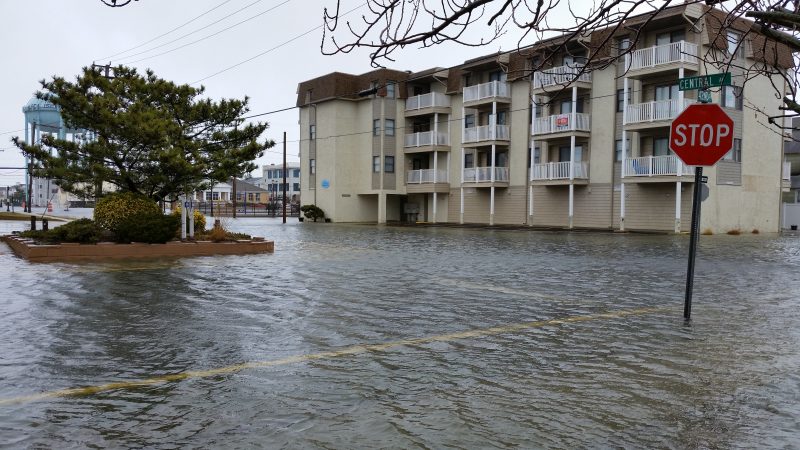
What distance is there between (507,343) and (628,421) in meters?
2.61

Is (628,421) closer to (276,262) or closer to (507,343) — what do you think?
(507,343)

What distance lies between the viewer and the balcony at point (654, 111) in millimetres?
32844

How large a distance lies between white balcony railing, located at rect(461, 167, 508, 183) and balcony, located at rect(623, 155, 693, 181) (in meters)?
10.0

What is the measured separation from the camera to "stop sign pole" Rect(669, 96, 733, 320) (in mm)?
8664

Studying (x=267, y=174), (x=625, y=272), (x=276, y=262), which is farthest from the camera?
(x=267, y=174)

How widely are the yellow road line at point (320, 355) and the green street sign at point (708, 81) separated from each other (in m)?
3.26

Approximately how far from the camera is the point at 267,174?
153m

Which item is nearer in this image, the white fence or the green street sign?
the green street sign

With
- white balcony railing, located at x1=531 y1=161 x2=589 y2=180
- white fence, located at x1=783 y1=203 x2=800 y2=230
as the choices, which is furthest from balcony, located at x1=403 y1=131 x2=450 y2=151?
white fence, located at x1=783 y1=203 x2=800 y2=230

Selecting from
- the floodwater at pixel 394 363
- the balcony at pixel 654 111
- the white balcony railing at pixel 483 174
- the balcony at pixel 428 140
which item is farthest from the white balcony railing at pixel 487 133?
the floodwater at pixel 394 363

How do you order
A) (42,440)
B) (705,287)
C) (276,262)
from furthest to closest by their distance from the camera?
(276,262) → (705,287) → (42,440)

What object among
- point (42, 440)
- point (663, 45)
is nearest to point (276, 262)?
point (42, 440)

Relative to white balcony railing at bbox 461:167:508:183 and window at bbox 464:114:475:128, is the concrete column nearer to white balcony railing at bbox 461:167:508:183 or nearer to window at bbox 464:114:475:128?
white balcony railing at bbox 461:167:508:183

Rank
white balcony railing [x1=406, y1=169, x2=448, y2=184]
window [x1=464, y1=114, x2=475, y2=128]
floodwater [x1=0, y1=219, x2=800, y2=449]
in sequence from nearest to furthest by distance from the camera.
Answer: floodwater [x1=0, y1=219, x2=800, y2=449] < window [x1=464, y1=114, x2=475, y2=128] < white balcony railing [x1=406, y1=169, x2=448, y2=184]
